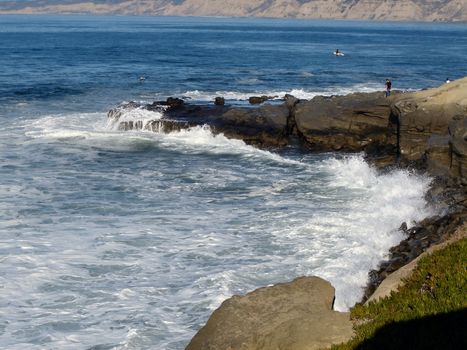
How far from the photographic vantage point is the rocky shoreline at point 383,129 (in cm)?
2261

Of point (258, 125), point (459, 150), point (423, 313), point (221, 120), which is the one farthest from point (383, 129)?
point (423, 313)

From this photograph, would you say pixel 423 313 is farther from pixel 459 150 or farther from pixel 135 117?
pixel 135 117

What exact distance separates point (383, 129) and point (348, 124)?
205 cm

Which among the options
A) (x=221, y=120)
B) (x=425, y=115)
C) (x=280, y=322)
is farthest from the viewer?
(x=221, y=120)

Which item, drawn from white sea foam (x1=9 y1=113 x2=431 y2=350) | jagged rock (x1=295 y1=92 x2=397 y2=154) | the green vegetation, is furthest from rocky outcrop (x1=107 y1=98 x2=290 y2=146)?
the green vegetation

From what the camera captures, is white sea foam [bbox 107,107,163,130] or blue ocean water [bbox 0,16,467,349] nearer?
blue ocean water [bbox 0,16,467,349]

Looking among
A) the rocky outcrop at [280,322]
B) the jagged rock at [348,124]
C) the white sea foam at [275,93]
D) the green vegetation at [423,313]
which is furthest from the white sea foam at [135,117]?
the green vegetation at [423,313]

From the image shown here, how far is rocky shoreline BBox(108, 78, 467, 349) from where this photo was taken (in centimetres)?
2261

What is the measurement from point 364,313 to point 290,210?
1336cm

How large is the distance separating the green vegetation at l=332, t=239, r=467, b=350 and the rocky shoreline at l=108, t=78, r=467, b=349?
422 cm

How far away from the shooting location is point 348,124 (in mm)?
38812

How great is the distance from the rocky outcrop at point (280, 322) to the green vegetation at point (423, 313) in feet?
1.60

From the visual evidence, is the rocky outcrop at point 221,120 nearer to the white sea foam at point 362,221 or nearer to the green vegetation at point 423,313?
the white sea foam at point 362,221

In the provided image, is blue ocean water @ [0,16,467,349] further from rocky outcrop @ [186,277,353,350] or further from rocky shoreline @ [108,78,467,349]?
rocky outcrop @ [186,277,353,350]
